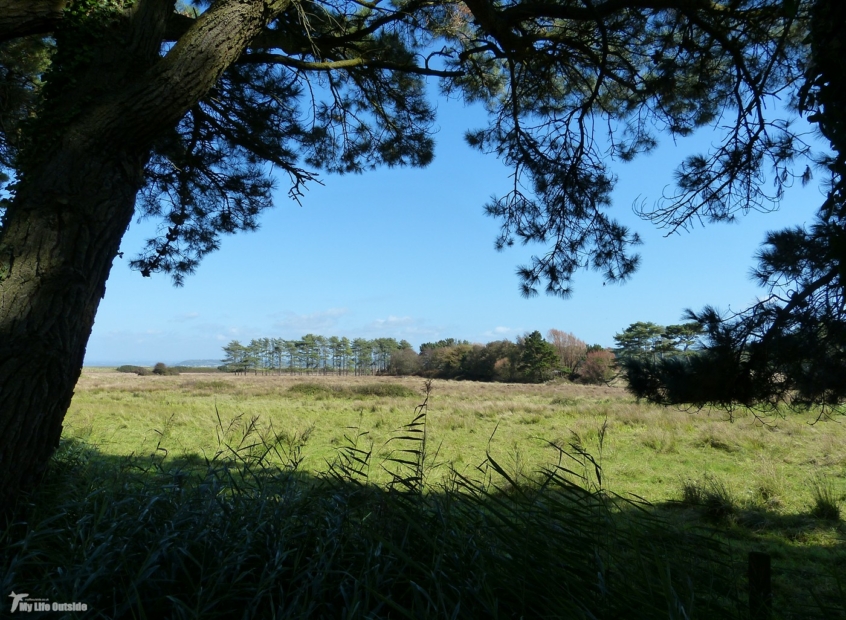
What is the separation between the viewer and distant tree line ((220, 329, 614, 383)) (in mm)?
39469

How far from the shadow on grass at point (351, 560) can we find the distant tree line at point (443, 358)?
17.4 metres

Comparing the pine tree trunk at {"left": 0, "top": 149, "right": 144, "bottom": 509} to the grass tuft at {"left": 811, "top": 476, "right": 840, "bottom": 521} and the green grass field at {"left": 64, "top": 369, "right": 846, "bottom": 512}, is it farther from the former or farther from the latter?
the grass tuft at {"left": 811, "top": 476, "right": 840, "bottom": 521}

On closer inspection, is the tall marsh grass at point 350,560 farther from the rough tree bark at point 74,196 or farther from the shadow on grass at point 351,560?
the rough tree bark at point 74,196

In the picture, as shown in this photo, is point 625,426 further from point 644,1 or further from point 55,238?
point 55,238

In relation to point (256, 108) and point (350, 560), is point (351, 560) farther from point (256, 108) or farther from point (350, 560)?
point (256, 108)

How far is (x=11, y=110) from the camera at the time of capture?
5.70 metres

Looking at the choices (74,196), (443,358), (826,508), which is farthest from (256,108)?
(443,358)

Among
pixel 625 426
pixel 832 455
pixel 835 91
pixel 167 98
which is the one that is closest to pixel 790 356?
pixel 835 91

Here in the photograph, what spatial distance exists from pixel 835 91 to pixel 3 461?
14.4 ft

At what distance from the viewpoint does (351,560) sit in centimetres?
214

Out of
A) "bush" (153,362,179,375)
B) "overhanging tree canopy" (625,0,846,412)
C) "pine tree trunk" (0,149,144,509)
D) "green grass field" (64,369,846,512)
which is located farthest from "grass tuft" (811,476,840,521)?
"bush" (153,362,179,375)

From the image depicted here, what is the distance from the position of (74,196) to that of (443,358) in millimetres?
48886

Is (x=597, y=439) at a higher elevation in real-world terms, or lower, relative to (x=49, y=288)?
lower

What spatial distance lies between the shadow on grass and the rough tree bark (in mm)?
566
